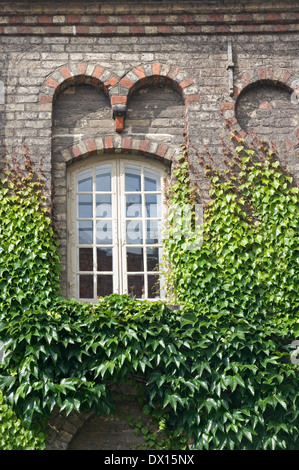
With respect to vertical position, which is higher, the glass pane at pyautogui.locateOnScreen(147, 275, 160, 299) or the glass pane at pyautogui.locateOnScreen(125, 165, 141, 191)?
the glass pane at pyautogui.locateOnScreen(125, 165, 141, 191)

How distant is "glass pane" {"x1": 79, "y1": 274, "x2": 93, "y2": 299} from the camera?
34.3ft

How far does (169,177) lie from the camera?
35.7ft

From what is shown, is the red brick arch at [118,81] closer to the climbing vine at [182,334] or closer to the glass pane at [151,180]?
the glass pane at [151,180]

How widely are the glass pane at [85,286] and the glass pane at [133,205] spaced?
2.98 ft

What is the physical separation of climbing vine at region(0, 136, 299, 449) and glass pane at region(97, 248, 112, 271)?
611mm

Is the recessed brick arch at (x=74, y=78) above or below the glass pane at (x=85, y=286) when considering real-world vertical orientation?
above

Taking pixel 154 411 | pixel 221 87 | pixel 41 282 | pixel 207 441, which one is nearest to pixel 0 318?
pixel 41 282

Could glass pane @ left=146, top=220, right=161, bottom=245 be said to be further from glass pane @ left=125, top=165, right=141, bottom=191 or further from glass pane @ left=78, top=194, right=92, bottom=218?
glass pane @ left=78, top=194, right=92, bottom=218

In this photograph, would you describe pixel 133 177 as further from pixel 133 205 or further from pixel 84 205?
pixel 84 205

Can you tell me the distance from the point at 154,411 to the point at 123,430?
0.41 meters

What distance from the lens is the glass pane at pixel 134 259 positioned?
417 inches

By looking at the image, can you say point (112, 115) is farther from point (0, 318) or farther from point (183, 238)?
point (0, 318)

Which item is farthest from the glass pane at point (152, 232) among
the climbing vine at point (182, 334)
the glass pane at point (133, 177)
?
the glass pane at point (133, 177)

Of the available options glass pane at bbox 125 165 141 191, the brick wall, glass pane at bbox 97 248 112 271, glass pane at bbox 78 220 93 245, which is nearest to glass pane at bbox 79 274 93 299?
glass pane at bbox 97 248 112 271
